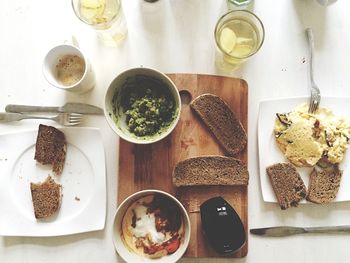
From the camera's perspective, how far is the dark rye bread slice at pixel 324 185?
1.28 metres

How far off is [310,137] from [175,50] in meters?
0.48

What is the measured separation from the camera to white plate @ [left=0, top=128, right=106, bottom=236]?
4.25ft

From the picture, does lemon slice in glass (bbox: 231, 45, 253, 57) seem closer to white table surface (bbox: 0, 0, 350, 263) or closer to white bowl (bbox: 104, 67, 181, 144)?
white table surface (bbox: 0, 0, 350, 263)

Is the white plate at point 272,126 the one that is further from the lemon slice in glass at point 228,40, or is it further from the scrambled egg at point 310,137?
the lemon slice in glass at point 228,40

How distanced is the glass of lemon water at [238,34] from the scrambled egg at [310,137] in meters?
0.22

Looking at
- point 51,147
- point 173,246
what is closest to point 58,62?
point 51,147

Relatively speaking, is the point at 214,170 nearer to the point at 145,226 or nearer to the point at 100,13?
the point at 145,226

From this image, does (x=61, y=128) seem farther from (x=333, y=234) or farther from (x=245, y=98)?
(x=333, y=234)

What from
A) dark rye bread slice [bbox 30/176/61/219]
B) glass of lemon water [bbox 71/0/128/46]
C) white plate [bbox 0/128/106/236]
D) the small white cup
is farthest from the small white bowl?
glass of lemon water [bbox 71/0/128/46]

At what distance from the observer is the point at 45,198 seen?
4.22 feet

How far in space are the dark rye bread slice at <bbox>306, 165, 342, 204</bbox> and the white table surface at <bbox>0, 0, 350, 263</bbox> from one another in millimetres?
53

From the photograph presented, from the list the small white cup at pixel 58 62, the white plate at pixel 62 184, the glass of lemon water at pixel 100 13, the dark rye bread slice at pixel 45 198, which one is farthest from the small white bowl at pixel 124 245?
the glass of lemon water at pixel 100 13

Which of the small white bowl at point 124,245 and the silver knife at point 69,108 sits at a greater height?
the silver knife at point 69,108

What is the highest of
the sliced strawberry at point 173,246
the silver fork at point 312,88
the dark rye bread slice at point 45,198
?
the silver fork at point 312,88
